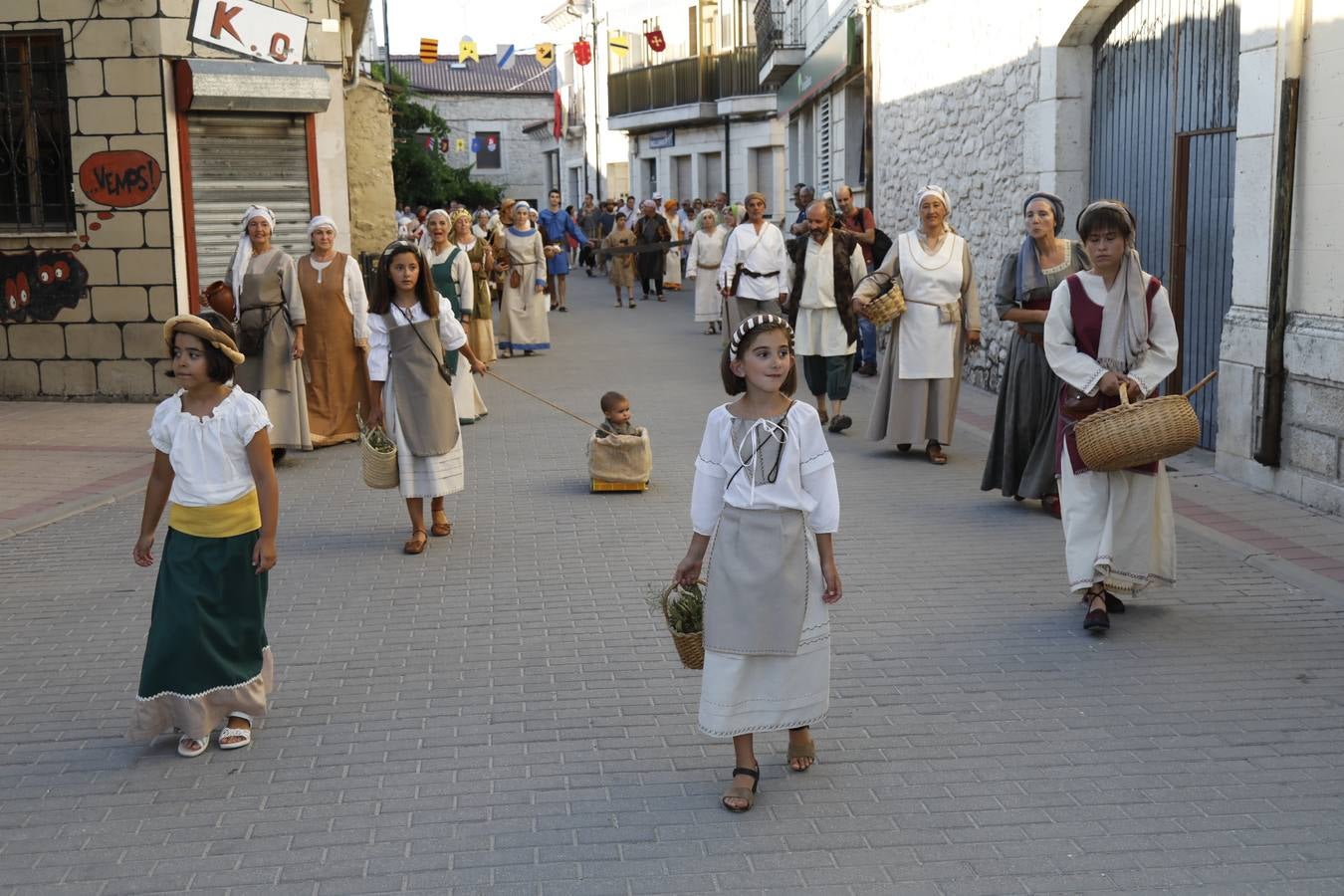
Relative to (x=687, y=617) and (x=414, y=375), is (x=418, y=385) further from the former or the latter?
(x=687, y=617)

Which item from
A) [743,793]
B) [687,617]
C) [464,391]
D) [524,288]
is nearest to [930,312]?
[464,391]

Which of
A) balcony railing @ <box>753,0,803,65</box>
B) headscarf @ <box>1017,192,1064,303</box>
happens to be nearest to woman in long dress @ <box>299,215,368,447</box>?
headscarf @ <box>1017,192,1064,303</box>

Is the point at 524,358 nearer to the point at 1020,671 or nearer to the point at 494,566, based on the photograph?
the point at 494,566

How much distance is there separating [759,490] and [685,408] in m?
8.95

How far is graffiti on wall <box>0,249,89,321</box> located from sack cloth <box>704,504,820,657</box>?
427 inches

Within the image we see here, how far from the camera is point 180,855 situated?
4070mm

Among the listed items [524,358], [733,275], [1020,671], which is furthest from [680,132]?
[1020,671]

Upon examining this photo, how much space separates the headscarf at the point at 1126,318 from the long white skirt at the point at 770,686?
2232mm

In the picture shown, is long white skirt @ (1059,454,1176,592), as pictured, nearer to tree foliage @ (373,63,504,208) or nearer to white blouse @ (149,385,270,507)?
white blouse @ (149,385,270,507)

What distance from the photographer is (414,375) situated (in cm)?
786

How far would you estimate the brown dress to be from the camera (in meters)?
10.5

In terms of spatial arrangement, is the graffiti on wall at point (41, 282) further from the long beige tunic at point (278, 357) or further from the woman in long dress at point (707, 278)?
the woman in long dress at point (707, 278)

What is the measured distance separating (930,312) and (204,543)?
20.7 feet

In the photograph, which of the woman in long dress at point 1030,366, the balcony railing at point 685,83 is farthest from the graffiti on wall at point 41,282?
the balcony railing at point 685,83
